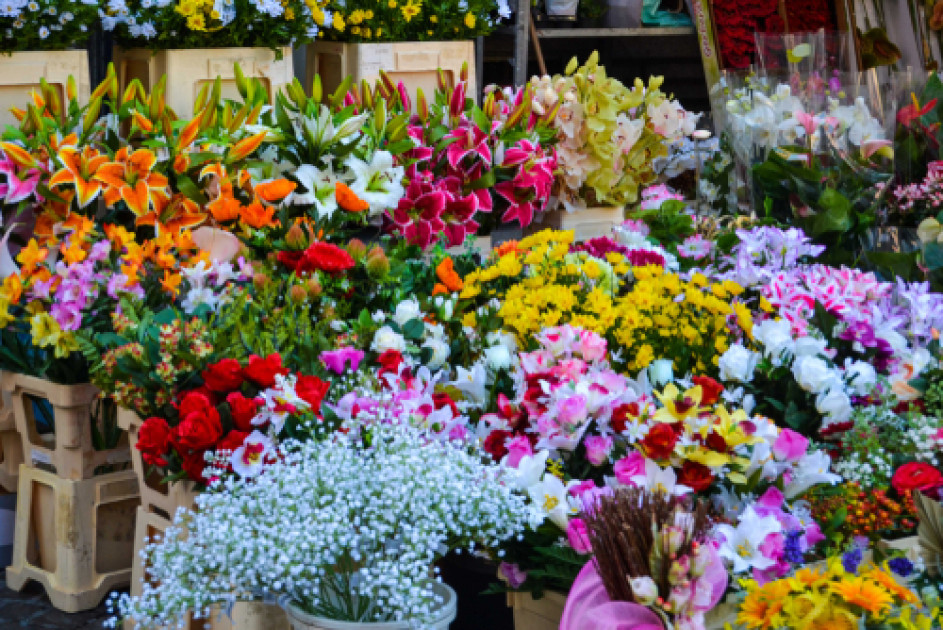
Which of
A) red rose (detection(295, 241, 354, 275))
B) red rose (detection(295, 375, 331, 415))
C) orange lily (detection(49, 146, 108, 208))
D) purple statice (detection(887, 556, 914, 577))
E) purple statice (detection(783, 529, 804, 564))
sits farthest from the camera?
orange lily (detection(49, 146, 108, 208))

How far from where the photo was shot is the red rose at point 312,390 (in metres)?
1.65

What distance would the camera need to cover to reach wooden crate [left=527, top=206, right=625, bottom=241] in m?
3.06

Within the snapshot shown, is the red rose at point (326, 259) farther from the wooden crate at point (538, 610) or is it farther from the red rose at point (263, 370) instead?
the wooden crate at point (538, 610)

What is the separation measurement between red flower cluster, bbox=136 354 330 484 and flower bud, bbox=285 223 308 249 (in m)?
0.43

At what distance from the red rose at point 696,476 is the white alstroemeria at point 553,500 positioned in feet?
0.51

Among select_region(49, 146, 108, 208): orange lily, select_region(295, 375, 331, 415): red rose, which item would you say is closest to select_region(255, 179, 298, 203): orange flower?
select_region(49, 146, 108, 208): orange lily

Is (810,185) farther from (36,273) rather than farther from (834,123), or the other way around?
(36,273)

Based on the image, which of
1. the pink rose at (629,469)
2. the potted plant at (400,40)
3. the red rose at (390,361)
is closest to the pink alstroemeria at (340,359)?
the red rose at (390,361)

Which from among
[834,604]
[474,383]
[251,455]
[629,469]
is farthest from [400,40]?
[834,604]

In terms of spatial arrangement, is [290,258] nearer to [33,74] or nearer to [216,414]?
[216,414]

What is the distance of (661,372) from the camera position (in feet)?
5.71

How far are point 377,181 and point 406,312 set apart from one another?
526 mm

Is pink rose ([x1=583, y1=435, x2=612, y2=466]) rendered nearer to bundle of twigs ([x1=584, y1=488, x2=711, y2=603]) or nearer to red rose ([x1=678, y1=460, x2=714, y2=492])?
red rose ([x1=678, y1=460, x2=714, y2=492])

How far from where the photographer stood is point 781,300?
2.01 m
